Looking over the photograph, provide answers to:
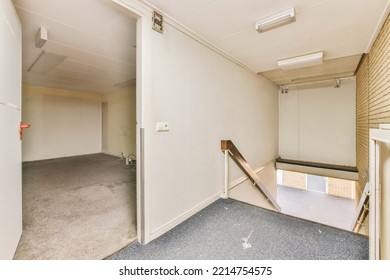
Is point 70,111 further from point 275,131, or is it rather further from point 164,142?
point 275,131

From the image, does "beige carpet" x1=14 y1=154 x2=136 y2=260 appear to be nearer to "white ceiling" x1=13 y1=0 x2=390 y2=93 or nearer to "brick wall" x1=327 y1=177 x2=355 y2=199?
"white ceiling" x1=13 y1=0 x2=390 y2=93

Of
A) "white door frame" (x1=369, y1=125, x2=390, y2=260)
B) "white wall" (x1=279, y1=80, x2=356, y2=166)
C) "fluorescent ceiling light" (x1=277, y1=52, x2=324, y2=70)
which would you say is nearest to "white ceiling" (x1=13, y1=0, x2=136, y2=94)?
"fluorescent ceiling light" (x1=277, y1=52, x2=324, y2=70)

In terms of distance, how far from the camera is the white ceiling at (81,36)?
189cm

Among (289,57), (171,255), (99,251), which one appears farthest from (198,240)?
(289,57)

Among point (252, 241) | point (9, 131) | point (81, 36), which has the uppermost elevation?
point (81, 36)

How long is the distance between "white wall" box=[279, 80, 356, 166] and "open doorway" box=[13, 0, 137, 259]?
4.72 metres

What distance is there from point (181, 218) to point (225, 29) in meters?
2.39

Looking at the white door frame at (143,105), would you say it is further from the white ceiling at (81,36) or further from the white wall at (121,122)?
the white wall at (121,122)

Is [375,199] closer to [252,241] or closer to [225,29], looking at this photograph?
[252,241]

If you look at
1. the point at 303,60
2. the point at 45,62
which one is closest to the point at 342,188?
the point at 303,60

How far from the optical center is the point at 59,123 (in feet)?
19.7

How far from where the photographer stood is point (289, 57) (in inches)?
124

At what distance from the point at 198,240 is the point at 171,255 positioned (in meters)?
0.32
